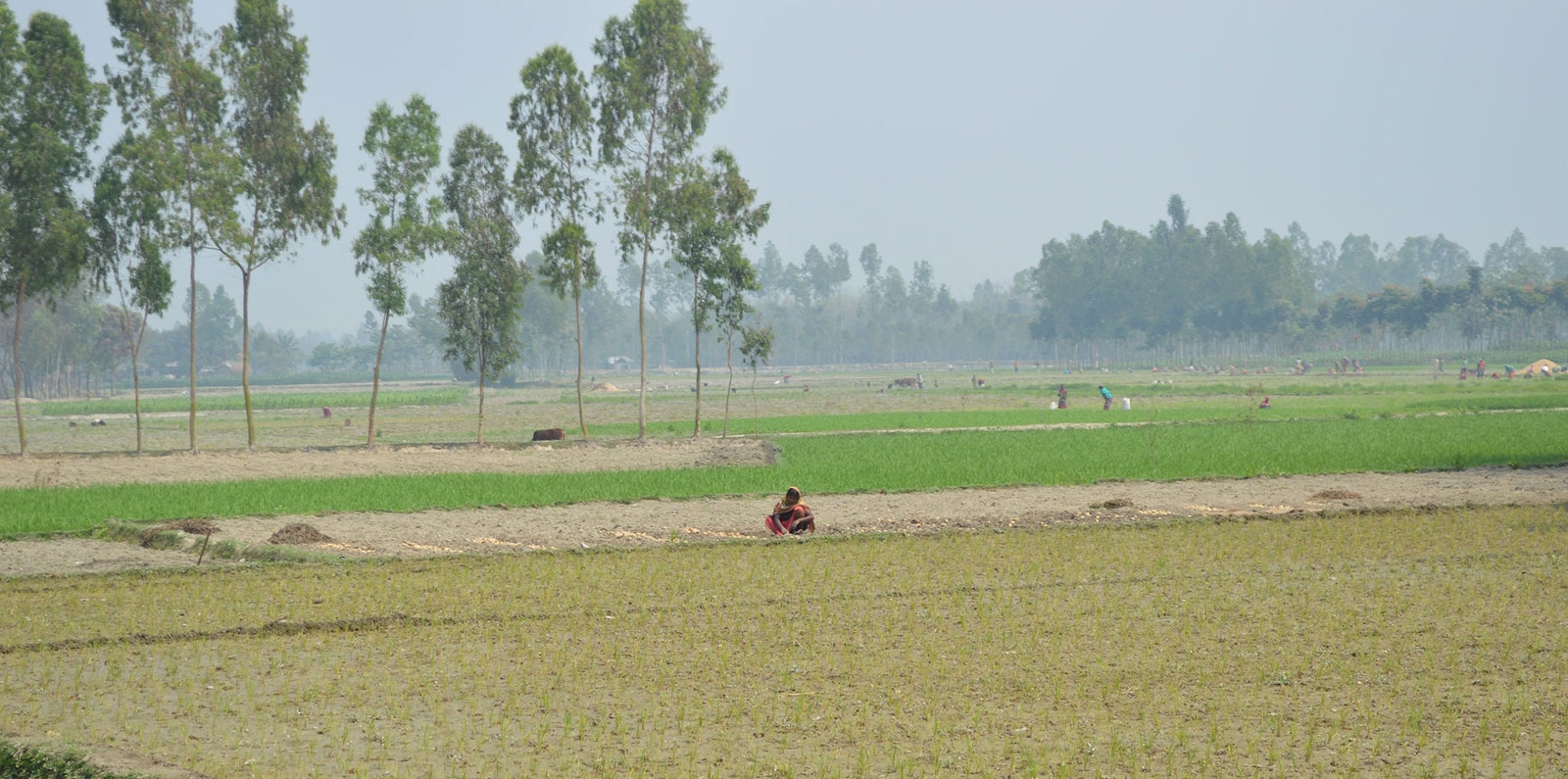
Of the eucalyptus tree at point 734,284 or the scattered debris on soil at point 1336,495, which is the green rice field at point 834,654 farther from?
the eucalyptus tree at point 734,284

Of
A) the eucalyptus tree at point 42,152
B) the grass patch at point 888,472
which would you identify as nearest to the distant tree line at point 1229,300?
the grass patch at point 888,472

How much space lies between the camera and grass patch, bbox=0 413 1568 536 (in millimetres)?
23484

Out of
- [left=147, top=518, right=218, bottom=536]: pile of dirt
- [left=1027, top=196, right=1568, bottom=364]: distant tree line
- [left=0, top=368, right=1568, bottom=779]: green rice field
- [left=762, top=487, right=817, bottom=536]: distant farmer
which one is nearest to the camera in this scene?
[left=0, top=368, right=1568, bottom=779]: green rice field

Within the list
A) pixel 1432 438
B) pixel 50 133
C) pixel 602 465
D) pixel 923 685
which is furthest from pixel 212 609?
pixel 1432 438

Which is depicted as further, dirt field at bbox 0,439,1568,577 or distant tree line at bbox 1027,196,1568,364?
distant tree line at bbox 1027,196,1568,364

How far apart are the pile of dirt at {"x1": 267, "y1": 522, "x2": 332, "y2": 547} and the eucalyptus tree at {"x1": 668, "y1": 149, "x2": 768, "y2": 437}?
23.1 metres

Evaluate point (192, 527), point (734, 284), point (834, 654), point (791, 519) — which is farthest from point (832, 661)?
point (734, 284)

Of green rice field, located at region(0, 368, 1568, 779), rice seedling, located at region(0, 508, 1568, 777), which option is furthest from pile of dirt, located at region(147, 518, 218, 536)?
rice seedling, located at region(0, 508, 1568, 777)

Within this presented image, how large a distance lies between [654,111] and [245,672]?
110 feet

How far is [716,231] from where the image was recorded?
42.8 m

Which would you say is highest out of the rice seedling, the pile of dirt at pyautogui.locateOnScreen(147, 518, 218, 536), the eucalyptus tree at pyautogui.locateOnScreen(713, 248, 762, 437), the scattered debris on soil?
the eucalyptus tree at pyautogui.locateOnScreen(713, 248, 762, 437)

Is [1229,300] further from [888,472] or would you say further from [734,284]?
[888,472]

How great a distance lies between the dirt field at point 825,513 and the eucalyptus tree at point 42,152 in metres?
9.65

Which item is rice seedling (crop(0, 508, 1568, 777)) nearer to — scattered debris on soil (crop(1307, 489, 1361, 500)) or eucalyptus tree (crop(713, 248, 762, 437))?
scattered debris on soil (crop(1307, 489, 1361, 500))
